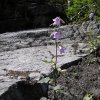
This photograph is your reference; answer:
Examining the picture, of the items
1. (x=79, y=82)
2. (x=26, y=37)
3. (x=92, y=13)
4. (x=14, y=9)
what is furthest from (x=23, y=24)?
(x=79, y=82)

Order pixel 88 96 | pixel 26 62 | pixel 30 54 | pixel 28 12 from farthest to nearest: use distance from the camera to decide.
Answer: pixel 28 12 → pixel 30 54 → pixel 26 62 → pixel 88 96

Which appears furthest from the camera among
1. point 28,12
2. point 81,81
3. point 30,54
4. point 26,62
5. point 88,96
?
point 28,12

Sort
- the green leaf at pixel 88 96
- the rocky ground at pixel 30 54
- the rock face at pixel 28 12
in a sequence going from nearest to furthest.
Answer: the green leaf at pixel 88 96
the rocky ground at pixel 30 54
the rock face at pixel 28 12

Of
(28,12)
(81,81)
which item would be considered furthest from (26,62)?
(28,12)

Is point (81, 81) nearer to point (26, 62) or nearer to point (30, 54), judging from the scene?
point (26, 62)

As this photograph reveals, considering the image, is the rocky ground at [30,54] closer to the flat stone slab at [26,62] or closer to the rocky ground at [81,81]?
the flat stone slab at [26,62]

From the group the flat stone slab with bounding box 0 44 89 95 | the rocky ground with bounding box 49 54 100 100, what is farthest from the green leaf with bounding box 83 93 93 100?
the flat stone slab with bounding box 0 44 89 95

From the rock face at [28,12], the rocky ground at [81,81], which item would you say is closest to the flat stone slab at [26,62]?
the rocky ground at [81,81]
